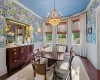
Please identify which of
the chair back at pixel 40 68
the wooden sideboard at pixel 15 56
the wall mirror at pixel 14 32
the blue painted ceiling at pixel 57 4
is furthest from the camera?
the blue painted ceiling at pixel 57 4

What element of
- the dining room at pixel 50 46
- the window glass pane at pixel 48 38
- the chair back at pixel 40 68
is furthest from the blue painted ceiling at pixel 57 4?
the chair back at pixel 40 68

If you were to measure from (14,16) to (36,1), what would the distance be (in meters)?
1.19

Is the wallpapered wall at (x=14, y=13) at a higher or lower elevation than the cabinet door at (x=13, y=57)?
higher

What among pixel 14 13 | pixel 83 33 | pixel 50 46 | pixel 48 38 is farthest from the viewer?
pixel 48 38

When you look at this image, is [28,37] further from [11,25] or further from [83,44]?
[83,44]

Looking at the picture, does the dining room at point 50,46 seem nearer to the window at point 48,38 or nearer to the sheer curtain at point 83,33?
the sheer curtain at point 83,33

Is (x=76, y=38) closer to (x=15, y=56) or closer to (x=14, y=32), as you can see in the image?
(x=14, y=32)

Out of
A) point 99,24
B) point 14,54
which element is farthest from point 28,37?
point 99,24

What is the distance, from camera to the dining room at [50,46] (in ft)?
9.09

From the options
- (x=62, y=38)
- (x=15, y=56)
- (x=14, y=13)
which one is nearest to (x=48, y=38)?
(x=62, y=38)

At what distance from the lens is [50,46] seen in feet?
17.2

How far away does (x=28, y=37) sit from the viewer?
551 cm

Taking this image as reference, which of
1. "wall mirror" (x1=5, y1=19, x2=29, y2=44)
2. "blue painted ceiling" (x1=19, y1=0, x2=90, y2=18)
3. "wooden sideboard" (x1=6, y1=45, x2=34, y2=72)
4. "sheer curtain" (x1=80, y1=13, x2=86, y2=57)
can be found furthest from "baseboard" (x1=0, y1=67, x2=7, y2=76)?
"sheer curtain" (x1=80, y1=13, x2=86, y2=57)

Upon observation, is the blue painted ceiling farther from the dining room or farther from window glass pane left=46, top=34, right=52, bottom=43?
window glass pane left=46, top=34, right=52, bottom=43
